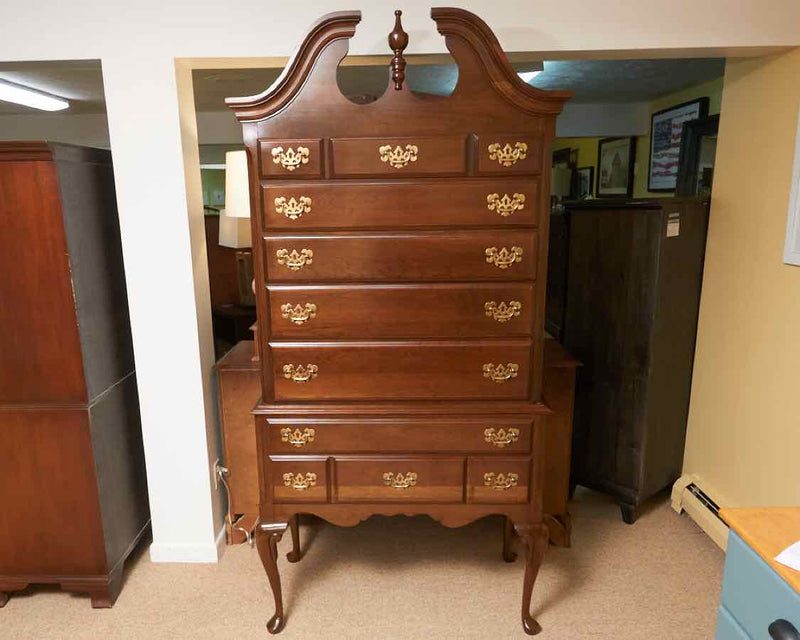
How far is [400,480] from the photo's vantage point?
181cm

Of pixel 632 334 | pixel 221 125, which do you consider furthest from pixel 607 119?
pixel 221 125

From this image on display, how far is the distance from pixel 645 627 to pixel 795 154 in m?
1.65

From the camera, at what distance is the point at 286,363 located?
5.73 feet

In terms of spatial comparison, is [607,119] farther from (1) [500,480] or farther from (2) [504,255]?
(1) [500,480]

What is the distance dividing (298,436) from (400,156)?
35.4 inches

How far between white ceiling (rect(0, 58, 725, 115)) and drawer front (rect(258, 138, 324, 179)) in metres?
1.93

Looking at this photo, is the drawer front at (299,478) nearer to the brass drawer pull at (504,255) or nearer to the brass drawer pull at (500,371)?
the brass drawer pull at (500,371)

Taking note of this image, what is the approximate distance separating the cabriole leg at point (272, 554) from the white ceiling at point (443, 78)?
2.59m

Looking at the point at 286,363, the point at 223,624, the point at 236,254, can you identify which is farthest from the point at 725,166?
the point at 236,254

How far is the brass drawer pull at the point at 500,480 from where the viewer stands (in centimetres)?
180

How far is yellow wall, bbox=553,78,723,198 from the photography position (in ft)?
12.9

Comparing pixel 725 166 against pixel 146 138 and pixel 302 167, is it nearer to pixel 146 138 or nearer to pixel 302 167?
pixel 302 167

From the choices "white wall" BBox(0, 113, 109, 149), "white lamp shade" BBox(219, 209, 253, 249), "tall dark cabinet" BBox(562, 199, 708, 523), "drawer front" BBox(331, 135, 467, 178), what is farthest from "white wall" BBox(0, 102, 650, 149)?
"drawer front" BBox(331, 135, 467, 178)

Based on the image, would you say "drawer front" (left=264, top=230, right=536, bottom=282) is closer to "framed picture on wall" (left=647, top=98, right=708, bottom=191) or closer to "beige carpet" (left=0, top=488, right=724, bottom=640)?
"beige carpet" (left=0, top=488, right=724, bottom=640)
